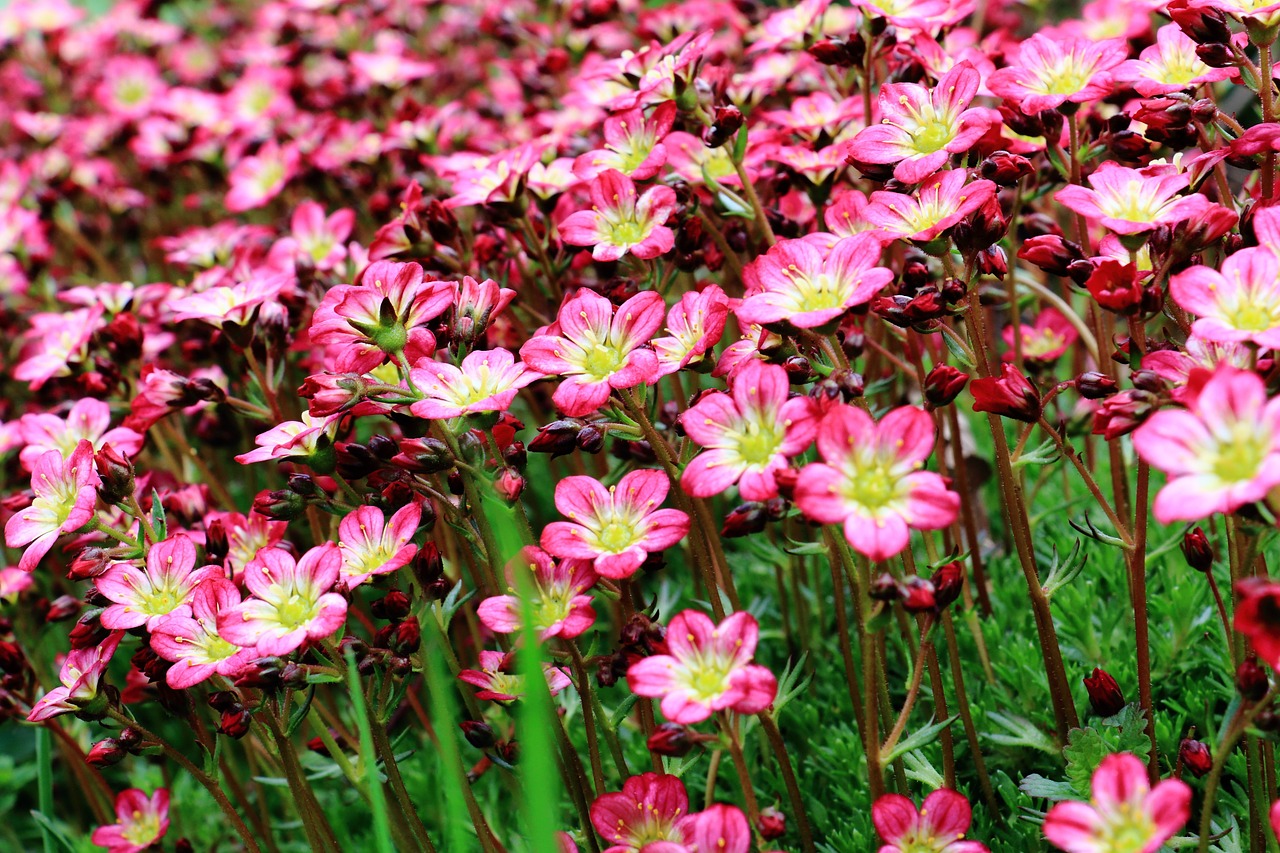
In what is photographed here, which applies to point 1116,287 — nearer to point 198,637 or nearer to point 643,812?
point 643,812

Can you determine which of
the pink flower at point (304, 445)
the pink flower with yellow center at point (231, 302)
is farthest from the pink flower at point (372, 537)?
the pink flower with yellow center at point (231, 302)

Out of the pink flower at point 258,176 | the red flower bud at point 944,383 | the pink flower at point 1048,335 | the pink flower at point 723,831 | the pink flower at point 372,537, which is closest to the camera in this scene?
A: the pink flower at point 723,831

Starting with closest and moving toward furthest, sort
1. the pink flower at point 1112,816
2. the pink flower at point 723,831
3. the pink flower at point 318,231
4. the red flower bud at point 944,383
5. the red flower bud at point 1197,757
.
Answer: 1. the pink flower at point 1112,816
2. the pink flower at point 723,831
3. the red flower bud at point 1197,757
4. the red flower bud at point 944,383
5. the pink flower at point 318,231

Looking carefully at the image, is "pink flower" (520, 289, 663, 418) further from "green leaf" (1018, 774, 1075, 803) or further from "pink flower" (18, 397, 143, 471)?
"pink flower" (18, 397, 143, 471)

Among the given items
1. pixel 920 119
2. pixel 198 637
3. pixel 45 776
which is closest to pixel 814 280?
pixel 920 119

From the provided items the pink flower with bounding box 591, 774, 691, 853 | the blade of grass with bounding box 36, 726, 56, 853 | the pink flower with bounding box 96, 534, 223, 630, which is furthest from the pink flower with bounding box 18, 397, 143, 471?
the pink flower with bounding box 591, 774, 691, 853

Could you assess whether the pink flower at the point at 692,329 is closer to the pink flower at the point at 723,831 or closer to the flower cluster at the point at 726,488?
the flower cluster at the point at 726,488

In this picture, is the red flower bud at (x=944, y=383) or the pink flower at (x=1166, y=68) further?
the pink flower at (x=1166, y=68)
